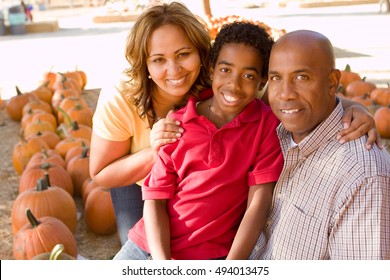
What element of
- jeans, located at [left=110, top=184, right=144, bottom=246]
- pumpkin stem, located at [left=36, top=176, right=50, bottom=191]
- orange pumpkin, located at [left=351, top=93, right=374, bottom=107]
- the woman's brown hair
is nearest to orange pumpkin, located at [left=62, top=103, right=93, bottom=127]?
pumpkin stem, located at [left=36, top=176, right=50, bottom=191]

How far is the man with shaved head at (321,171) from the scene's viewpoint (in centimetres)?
153

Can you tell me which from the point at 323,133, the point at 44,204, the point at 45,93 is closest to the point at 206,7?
the point at 45,93

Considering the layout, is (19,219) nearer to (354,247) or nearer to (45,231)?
(45,231)

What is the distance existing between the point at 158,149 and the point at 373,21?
1356 cm

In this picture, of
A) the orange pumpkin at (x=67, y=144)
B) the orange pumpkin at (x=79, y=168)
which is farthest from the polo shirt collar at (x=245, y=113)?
the orange pumpkin at (x=67, y=144)

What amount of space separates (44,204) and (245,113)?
189 centimetres

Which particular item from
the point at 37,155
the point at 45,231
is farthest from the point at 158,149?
the point at 37,155

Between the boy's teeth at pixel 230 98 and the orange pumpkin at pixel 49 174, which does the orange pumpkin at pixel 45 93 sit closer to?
the orange pumpkin at pixel 49 174

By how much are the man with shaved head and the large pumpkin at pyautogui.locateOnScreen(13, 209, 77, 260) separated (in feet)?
5.35

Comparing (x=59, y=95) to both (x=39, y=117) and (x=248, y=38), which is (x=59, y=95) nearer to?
(x=39, y=117)

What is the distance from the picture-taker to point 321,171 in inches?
67.2

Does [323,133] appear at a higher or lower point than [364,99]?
higher

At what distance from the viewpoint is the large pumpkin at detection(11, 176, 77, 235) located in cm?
342

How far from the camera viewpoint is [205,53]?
2.25 meters
